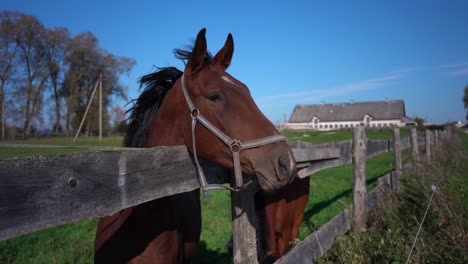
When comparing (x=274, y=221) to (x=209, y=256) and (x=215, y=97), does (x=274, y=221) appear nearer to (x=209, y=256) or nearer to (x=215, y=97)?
(x=209, y=256)

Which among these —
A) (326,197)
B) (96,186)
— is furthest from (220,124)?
(326,197)

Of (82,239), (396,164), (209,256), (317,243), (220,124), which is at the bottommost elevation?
(209,256)

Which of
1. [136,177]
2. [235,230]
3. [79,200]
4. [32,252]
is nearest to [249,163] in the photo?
[235,230]

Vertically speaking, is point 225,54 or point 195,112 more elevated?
point 225,54

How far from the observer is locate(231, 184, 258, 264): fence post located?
6.89ft

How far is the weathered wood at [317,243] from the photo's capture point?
2.49 metres

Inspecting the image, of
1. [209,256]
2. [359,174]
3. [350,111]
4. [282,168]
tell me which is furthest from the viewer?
[350,111]

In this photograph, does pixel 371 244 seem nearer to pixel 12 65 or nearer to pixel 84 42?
pixel 12 65

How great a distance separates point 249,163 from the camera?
1919 mm

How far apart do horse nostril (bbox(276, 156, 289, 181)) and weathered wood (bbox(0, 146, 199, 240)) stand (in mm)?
630

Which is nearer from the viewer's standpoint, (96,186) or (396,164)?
(96,186)

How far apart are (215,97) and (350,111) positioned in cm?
7981

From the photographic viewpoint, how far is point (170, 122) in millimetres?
2387

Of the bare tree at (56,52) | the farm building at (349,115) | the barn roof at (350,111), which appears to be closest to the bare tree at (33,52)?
the bare tree at (56,52)
